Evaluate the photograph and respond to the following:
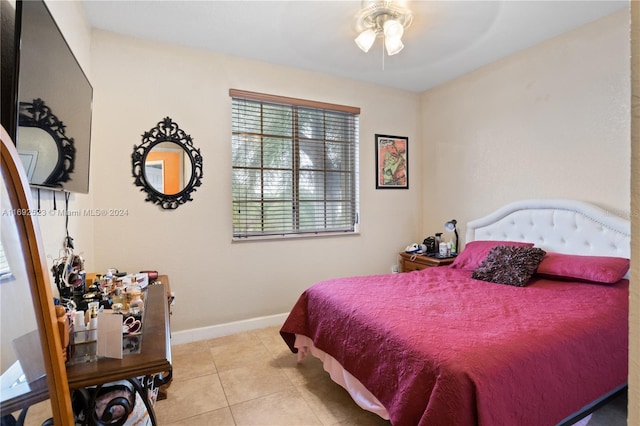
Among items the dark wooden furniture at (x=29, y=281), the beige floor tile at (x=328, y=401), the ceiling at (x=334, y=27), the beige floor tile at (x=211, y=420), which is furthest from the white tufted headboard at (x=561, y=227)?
the dark wooden furniture at (x=29, y=281)

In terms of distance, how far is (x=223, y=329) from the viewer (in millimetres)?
3113

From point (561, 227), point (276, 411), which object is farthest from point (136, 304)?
point (561, 227)

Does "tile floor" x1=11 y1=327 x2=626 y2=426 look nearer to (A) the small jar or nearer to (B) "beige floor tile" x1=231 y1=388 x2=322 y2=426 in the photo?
(B) "beige floor tile" x1=231 y1=388 x2=322 y2=426

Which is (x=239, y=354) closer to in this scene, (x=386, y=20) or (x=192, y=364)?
(x=192, y=364)

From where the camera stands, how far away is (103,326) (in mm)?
1123

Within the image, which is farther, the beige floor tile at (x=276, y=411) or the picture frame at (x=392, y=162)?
the picture frame at (x=392, y=162)

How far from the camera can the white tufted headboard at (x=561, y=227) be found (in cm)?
242

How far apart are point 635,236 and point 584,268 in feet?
7.67

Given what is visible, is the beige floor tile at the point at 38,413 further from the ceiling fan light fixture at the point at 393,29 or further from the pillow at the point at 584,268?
the pillow at the point at 584,268

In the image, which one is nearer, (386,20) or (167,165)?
(386,20)

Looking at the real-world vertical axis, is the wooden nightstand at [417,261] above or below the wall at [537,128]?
below

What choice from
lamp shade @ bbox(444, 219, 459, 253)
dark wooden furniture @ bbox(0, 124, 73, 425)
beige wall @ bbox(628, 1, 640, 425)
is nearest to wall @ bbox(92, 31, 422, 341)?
lamp shade @ bbox(444, 219, 459, 253)

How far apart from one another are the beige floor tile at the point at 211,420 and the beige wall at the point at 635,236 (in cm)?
193

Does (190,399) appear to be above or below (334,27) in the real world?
below
